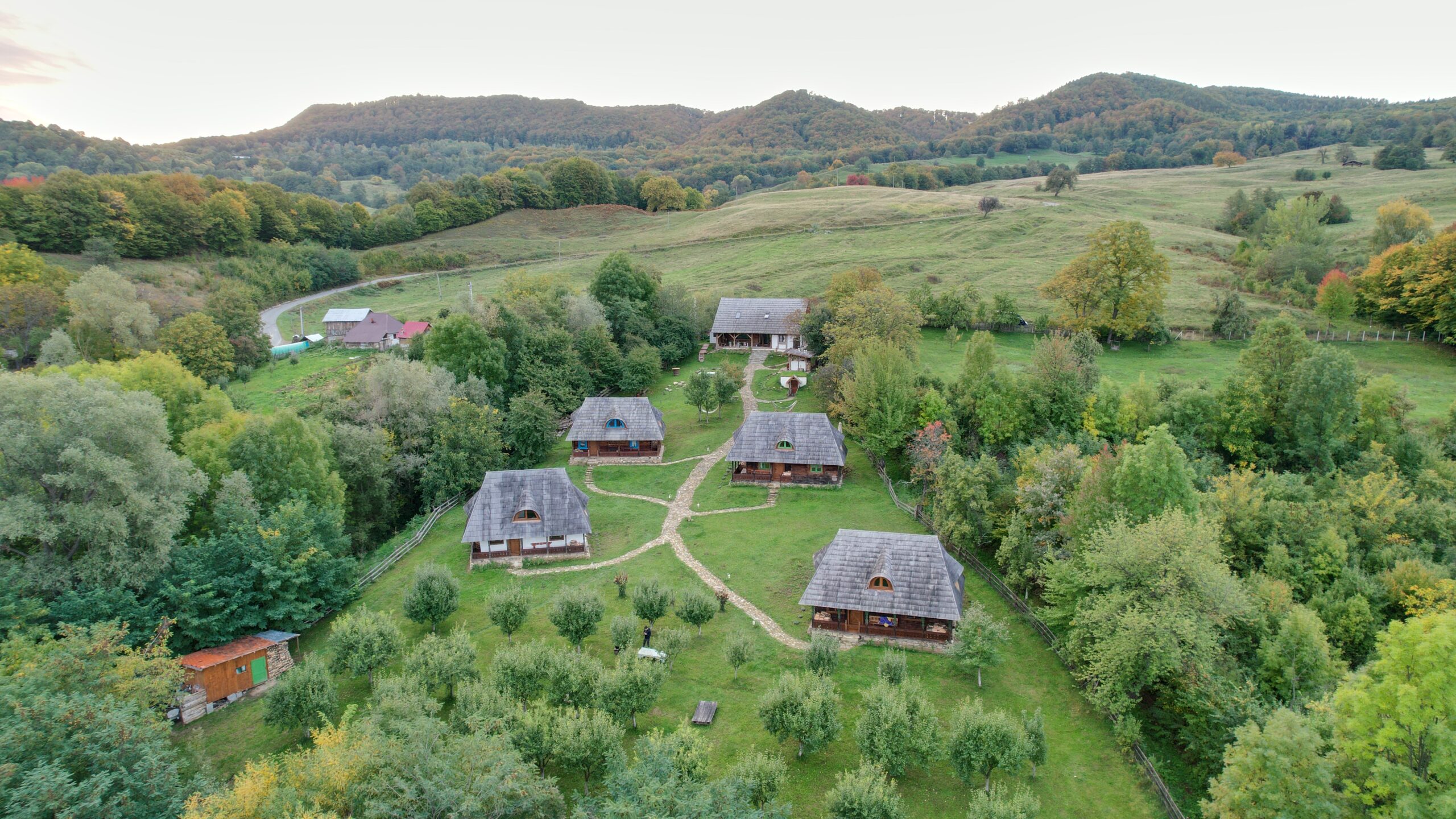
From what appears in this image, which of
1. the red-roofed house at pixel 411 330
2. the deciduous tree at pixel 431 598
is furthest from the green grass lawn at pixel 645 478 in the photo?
the red-roofed house at pixel 411 330

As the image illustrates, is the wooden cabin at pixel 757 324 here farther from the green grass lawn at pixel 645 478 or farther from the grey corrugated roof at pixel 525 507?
the grey corrugated roof at pixel 525 507

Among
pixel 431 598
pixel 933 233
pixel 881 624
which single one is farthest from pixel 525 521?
pixel 933 233

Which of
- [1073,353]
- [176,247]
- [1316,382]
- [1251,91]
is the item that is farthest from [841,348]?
[1251,91]

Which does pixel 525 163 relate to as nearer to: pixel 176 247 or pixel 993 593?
pixel 176 247

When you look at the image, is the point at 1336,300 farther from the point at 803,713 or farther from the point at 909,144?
the point at 909,144

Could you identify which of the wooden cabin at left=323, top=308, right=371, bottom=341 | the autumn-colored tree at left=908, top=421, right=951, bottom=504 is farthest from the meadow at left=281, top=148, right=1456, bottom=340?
the autumn-colored tree at left=908, top=421, right=951, bottom=504

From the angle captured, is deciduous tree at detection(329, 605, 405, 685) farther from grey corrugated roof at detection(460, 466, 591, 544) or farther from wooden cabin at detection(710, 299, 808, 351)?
wooden cabin at detection(710, 299, 808, 351)
